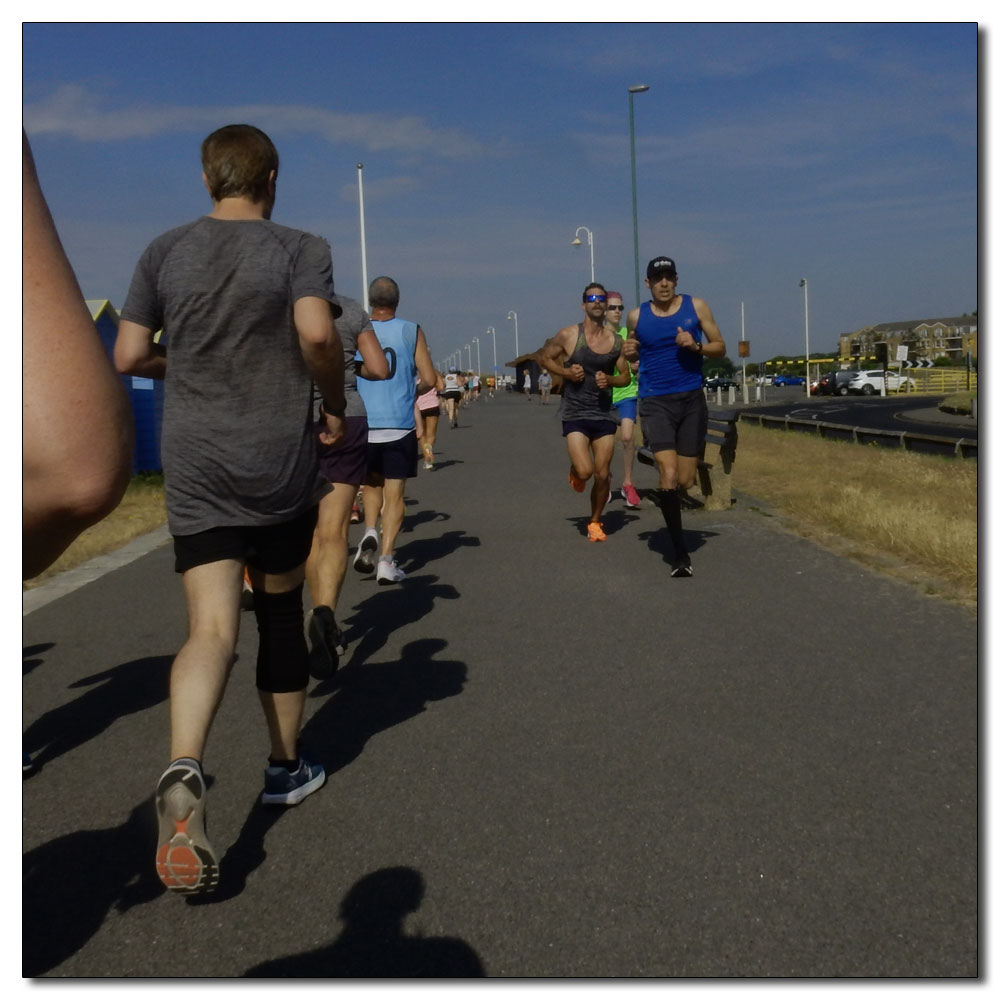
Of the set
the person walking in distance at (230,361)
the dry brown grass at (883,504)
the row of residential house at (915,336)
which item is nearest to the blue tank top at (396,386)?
the dry brown grass at (883,504)

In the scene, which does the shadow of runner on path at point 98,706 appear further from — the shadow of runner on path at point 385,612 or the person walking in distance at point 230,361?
the person walking in distance at point 230,361

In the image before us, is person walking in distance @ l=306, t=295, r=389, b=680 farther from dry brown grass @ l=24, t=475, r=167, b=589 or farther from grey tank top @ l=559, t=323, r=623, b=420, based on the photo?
grey tank top @ l=559, t=323, r=623, b=420

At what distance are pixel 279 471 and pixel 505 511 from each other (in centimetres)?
885

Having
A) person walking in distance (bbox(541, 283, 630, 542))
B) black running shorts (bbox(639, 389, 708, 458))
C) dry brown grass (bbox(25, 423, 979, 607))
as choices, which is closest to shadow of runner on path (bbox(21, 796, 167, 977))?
dry brown grass (bbox(25, 423, 979, 607))

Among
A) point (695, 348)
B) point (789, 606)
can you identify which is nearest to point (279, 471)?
point (789, 606)

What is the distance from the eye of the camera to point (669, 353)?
27.1 feet

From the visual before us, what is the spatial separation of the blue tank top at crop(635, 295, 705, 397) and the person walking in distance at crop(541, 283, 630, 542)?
866 millimetres

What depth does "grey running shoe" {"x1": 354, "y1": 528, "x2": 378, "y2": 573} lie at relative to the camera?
7547 mm

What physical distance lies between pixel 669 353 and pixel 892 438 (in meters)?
13.8

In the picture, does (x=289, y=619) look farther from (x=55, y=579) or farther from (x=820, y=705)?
(x=55, y=579)

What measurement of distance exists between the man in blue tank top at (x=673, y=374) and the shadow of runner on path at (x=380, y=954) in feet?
18.1

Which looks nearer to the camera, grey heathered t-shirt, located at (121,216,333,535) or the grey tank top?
grey heathered t-shirt, located at (121,216,333,535)

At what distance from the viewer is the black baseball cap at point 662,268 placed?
26.9 ft

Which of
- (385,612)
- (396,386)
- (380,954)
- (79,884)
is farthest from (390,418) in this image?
(380,954)
